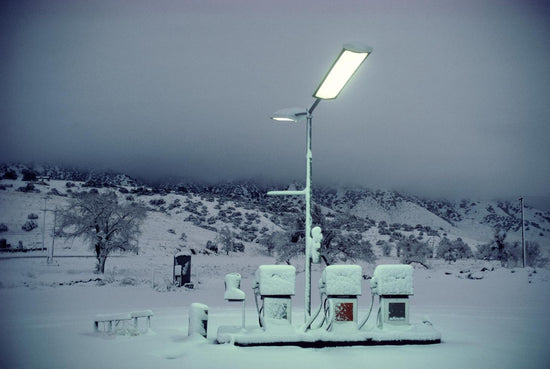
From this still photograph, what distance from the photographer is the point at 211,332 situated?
10.5 m

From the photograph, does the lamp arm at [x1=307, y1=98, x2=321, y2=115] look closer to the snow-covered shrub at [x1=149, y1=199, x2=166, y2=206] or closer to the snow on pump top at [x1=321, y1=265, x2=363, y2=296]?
the snow on pump top at [x1=321, y1=265, x2=363, y2=296]

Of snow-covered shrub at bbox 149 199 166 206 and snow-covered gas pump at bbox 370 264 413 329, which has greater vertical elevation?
snow-covered shrub at bbox 149 199 166 206

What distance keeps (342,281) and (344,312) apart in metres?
0.59

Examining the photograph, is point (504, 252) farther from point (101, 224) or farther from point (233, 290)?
point (233, 290)

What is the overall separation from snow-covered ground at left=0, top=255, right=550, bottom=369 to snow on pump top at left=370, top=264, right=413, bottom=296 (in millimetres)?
1167

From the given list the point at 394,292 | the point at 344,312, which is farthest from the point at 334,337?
the point at 394,292

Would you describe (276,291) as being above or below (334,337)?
above

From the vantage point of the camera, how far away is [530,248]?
156 ft

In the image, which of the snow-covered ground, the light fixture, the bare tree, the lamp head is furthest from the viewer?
the bare tree

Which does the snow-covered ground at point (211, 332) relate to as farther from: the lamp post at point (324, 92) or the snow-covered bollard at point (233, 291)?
the lamp post at point (324, 92)

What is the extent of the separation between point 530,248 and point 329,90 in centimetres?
4693

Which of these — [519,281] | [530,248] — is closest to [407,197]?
[530,248]

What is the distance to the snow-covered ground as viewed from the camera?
25.4ft

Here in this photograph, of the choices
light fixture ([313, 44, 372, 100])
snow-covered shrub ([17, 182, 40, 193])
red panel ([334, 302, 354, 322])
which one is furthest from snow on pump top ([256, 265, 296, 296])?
snow-covered shrub ([17, 182, 40, 193])
